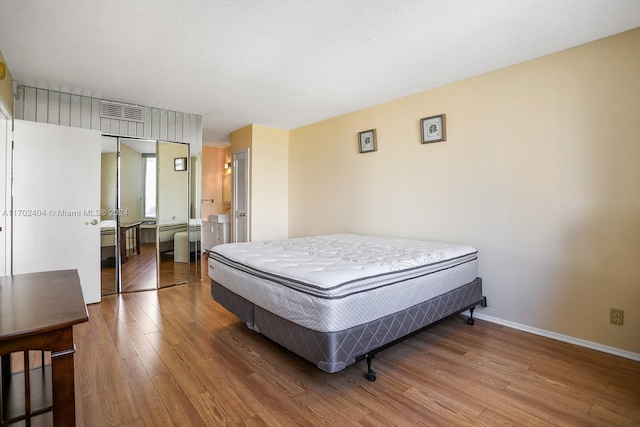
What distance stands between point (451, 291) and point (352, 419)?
4.63 feet

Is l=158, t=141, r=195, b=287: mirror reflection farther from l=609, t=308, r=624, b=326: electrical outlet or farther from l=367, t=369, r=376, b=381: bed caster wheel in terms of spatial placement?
l=609, t=308, r=624, b=326: electrical outlet

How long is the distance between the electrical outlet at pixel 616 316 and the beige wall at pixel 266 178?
4323 mm

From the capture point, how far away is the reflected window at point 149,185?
13.3 ft

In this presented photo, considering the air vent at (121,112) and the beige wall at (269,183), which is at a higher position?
the air vent at (121,112)

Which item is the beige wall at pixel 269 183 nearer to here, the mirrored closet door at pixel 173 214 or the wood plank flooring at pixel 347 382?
the mirrored closet door at pixel 173 214

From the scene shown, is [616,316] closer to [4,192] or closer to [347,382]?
[347,382]

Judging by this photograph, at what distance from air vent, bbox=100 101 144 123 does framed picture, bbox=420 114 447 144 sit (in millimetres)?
3552

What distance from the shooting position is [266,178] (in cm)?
526

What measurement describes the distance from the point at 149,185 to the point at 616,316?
4961 mm

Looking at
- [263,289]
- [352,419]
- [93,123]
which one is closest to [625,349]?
[352,419]

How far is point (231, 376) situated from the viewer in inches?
77.9

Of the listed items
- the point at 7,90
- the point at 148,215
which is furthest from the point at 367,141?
the point at 7,90

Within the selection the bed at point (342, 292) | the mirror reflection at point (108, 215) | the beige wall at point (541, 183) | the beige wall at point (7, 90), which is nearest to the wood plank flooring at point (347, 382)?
the bed at point (342, 292)

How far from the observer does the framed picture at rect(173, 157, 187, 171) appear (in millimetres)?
4230
